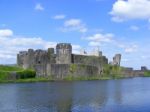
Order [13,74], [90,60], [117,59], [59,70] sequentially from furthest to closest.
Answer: [117,59]
[90,60]
[59,70]
[13,74]

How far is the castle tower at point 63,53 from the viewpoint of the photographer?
102m

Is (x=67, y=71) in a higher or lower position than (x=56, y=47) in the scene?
lower

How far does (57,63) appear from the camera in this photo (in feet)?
338

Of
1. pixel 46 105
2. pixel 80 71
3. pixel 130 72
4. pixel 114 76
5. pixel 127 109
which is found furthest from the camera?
pixel 130 72

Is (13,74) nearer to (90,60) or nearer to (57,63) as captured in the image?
(57,63)

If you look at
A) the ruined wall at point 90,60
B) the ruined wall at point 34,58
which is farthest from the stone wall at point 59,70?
the ruined wall at point 90,60

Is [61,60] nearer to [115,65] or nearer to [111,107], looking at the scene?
[115,65]

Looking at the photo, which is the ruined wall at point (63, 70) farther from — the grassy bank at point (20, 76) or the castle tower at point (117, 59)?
the castle tower at point (117, 59)

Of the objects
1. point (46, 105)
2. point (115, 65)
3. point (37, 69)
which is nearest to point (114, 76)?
point (115, 65)

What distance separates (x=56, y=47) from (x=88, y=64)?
1113cm

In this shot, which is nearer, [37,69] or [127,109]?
[127,109]

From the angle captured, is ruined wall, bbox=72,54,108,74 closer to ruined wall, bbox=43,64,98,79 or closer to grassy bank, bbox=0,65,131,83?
grassy bank, bbox=0,65,131,83

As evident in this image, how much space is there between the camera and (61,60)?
102 meters

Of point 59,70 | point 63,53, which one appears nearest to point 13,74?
point 59,70
